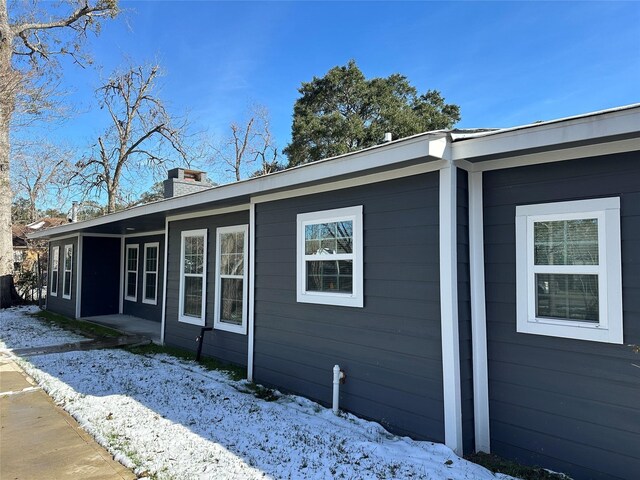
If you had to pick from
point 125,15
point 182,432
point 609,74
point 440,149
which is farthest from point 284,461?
point 125,15

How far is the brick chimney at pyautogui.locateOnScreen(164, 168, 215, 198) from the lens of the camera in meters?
8.72

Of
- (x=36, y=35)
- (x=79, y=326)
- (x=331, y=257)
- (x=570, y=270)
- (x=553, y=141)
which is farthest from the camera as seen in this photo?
(x=36, y=35)

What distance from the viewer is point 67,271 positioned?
12617 millimetres

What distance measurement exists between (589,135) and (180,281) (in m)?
6.62

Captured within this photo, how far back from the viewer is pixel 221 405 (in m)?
4.50

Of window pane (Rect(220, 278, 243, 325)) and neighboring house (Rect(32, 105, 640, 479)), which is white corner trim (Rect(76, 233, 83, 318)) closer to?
window pane (Rect(220, 278, 243, 325))

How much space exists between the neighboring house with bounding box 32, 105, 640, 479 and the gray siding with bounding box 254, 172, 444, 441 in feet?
0.05

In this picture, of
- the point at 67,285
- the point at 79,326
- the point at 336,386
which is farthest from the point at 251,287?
the point at 67,285

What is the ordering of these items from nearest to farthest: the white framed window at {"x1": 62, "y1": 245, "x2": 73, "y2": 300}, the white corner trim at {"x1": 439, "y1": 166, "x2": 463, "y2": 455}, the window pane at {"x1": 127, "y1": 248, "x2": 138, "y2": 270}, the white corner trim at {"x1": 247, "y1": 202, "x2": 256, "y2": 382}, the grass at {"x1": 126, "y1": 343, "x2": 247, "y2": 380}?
1. the white corner trim at {"x1": 439, "y1": 166, "x2": 463, "y2": 455}
2. the white corner trim at {"x1": 247, "y1": 202, "x2": 256, "y2": 382}
3. the grass at {"x1": 126, "y1": 343, "x2": 247, "y2": 380}
4. the window pane at {"x1": 127, "y1": 248, "x2": 138, "y2": 270}
5. the white framed window at {"x1": 62, "y1": 245, "x2": 73, "y2": 300}

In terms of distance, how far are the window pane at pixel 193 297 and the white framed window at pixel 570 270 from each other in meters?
5.32

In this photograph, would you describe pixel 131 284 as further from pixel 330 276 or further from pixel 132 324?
pixel 330 276

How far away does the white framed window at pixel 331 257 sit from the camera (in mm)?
4223

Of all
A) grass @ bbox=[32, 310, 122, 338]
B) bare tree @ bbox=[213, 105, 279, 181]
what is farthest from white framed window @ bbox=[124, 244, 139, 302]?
bare tree @ bbox=[213, 105, 279, 181]

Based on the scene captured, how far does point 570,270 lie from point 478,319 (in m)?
0.81
